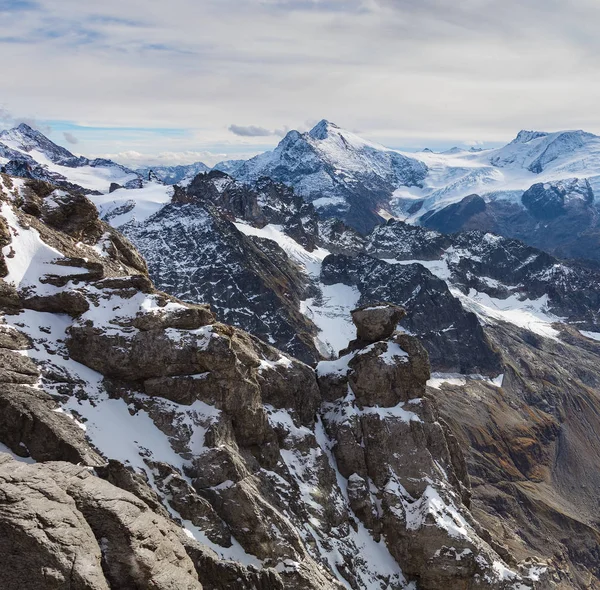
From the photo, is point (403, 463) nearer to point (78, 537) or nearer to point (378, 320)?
point (378, 320)

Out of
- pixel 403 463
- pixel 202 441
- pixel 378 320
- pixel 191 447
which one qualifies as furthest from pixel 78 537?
pixel 378 320

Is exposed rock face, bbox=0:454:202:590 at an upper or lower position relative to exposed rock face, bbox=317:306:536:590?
upper

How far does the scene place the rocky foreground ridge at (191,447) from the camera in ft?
83.4

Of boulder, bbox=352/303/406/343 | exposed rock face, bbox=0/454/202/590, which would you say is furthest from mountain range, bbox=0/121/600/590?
boulder, bbox=352/303/406/343

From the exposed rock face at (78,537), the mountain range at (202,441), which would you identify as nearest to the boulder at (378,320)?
the mountain range at (202,441)

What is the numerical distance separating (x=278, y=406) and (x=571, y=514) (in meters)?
145

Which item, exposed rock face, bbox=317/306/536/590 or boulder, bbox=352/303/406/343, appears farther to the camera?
boulder, bbox=352/303/406/343

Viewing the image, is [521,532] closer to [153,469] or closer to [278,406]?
[278,406]

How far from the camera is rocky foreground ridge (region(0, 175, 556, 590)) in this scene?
2542cm

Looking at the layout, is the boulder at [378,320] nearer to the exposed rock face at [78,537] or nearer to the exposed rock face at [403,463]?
the exposed rock face at [403,463]

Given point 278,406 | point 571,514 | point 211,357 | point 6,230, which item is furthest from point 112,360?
point 571,514

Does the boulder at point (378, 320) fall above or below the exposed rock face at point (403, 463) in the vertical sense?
above

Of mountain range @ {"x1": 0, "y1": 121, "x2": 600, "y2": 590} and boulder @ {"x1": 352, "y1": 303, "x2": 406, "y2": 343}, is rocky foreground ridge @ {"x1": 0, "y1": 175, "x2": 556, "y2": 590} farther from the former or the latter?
boulder @ {"x1": 352, "y1": 303, "x2": 406, "y2": 343}

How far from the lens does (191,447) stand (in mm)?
43500
